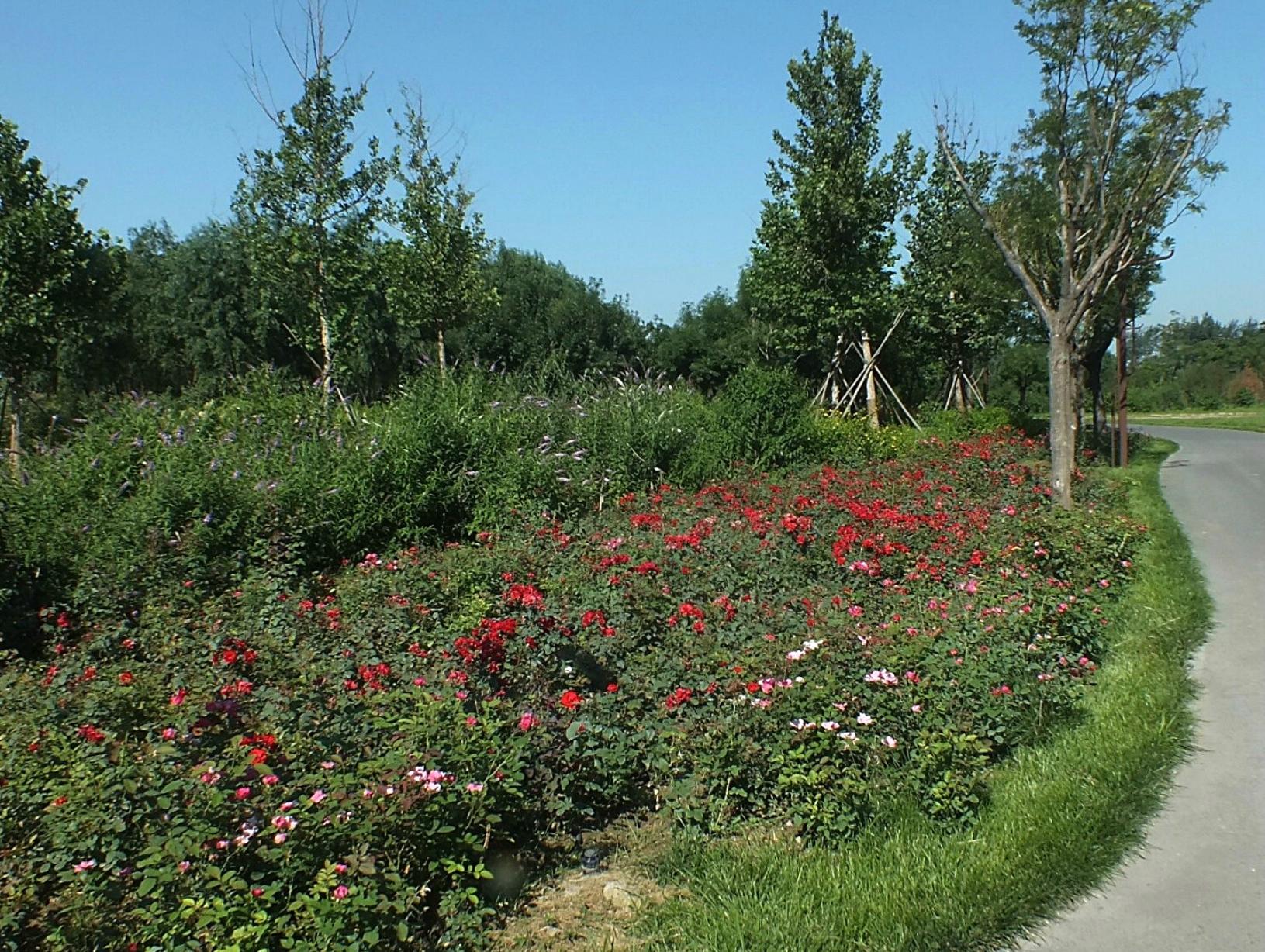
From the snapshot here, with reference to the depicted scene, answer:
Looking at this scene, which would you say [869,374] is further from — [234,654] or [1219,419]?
[1219,419]

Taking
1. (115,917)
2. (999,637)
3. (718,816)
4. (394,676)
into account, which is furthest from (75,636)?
(999,637)

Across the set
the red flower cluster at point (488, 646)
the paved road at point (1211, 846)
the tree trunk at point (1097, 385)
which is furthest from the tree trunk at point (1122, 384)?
the red flower cluster at point (488, 646)

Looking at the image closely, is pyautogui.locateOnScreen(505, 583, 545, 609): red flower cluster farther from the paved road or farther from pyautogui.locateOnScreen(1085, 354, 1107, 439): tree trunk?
pyautogui.locateOnScreen(1085, 354, 1107, 439): tree trunk

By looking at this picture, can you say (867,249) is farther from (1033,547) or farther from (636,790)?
(636,790)

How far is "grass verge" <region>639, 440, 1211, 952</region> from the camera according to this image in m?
3.35

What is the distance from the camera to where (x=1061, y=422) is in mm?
11445

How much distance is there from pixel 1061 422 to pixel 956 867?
8.82 metres

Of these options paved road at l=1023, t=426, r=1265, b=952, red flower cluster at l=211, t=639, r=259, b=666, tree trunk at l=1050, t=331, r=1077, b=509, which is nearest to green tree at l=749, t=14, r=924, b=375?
tree trunk at l=1050, t=331, r=1077, b=509

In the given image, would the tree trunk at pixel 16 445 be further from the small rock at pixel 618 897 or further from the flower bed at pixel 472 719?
the small rock at pixel 618 897

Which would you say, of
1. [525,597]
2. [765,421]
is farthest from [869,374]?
[525,597]

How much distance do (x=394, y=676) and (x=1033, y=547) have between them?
5489mm

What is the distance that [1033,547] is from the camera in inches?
312

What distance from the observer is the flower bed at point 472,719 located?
307cm

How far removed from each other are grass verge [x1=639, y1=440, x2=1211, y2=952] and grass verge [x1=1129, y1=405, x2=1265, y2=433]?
110 feet
